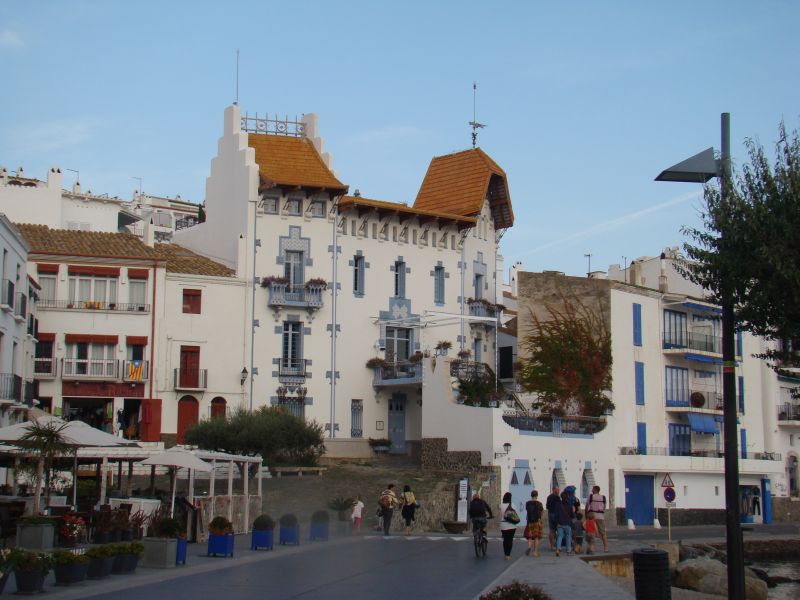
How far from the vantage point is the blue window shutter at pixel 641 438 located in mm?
56031

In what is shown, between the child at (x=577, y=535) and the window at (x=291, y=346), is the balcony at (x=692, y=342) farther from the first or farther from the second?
the child at (x=577, y=535)

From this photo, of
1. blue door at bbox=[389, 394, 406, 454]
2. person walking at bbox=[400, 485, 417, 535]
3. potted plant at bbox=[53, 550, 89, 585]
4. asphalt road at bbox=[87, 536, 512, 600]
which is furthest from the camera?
blue door at bbox=[389, 394, 406, 454]

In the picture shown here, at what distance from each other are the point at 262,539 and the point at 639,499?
96.7 ft

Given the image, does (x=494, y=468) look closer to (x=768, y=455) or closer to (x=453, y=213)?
(x=453, y=213)

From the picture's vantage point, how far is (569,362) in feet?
183

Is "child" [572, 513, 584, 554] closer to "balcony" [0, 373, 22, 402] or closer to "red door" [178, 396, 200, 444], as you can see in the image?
"balcony" [0, 373, 22, 402]

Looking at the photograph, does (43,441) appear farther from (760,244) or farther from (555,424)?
(555,424)

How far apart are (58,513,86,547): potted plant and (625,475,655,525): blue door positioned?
114 feet

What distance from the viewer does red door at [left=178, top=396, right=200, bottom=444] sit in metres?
51.4

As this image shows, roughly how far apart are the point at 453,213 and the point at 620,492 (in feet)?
54.9

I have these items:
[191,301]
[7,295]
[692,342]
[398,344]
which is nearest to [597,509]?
[7,295]

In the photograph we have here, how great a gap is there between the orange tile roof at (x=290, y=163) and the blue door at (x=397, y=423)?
10771 millimetres

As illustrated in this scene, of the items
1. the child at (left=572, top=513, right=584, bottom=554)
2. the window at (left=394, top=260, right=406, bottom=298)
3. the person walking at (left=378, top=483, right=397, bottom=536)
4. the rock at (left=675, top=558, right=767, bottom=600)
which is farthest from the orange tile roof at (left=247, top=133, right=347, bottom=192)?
the rock at (left=675, top=558, right=767, bottom=600)

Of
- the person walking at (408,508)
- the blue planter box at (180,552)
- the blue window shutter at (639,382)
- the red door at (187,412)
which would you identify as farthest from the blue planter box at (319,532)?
the blue window shutter at (639,382)
